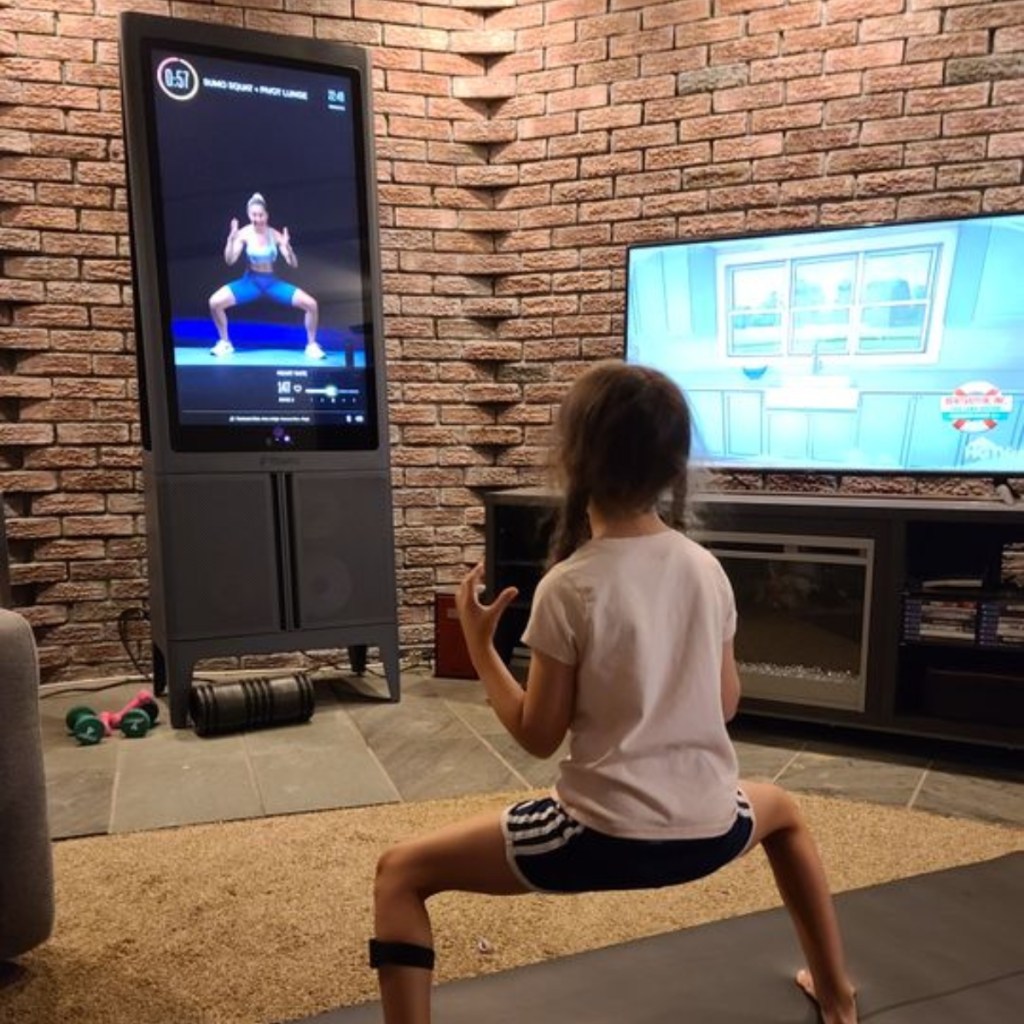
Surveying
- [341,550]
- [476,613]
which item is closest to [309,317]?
[341,550]

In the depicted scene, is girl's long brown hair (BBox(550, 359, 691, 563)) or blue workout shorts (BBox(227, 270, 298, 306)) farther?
blue workout shorts (BBox(227, 270, 298, 306))

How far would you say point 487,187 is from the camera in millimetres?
3467

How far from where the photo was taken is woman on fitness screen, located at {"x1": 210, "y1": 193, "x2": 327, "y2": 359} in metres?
2.76

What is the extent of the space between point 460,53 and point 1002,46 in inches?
69.7

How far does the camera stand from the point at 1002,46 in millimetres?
2824

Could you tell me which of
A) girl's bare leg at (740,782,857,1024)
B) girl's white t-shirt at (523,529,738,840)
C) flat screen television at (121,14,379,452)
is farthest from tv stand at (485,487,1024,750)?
girl's white t-shirt at (523,529,738,840)

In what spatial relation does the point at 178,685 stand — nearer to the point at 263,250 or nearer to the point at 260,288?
the point at 260,288

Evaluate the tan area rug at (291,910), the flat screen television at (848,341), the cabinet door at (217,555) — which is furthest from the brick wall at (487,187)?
the tan area rug at (291,910)

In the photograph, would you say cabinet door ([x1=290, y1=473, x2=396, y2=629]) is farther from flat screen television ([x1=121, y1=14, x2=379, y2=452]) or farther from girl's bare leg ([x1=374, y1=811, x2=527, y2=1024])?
girl's bare leg ([x1=374, y1=811, x2=527, y2=1024])

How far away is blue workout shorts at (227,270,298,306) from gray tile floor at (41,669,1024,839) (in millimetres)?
1275

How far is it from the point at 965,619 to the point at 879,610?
213 mm

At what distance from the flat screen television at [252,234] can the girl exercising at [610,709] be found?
76.0 inches

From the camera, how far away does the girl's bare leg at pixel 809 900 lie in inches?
46.4

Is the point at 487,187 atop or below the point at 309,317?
atop
